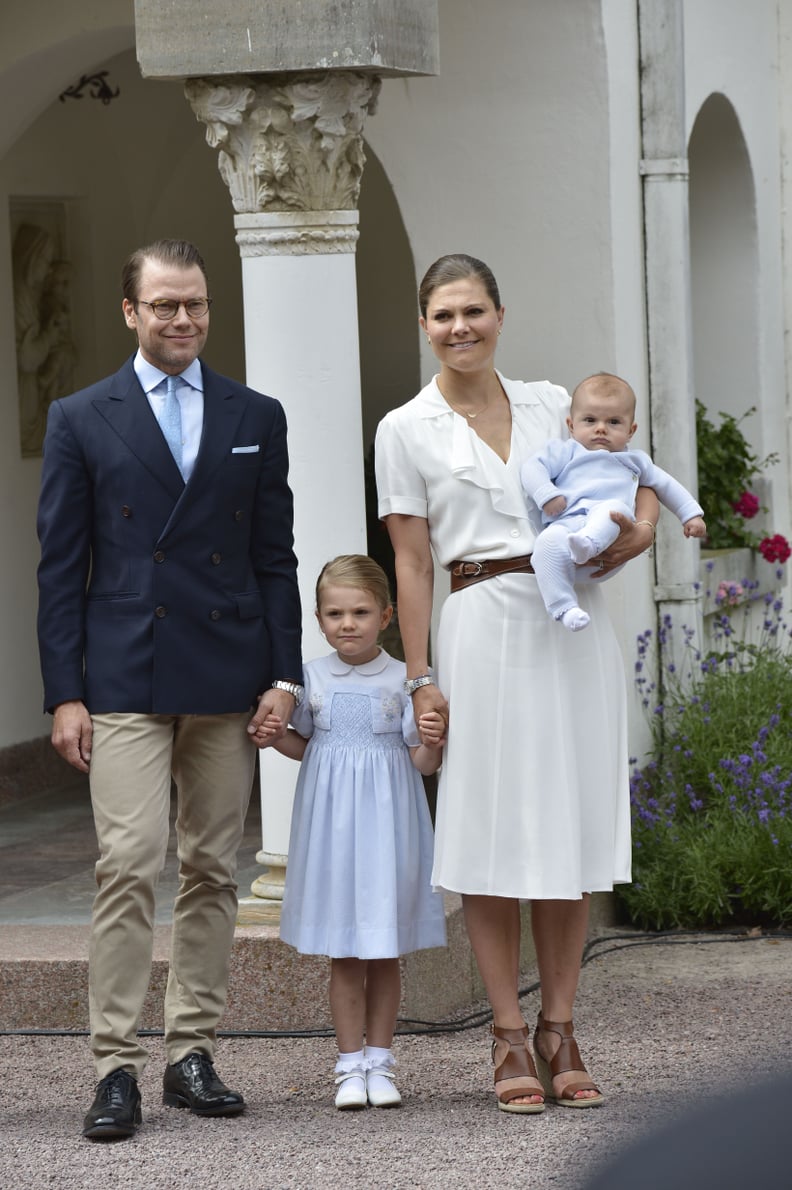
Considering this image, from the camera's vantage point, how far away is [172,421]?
3967 mm

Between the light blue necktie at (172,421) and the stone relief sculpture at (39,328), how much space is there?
4259mm

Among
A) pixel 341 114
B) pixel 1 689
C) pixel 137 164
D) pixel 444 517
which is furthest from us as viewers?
pixel 137 164

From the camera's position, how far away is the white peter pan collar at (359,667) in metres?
4.16

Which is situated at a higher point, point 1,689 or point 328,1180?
point 1,689

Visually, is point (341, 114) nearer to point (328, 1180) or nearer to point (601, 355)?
point (601, 355)

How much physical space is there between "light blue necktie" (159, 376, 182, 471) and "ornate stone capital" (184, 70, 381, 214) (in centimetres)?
141

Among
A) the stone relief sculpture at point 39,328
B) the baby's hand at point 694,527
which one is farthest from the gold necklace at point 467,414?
the stone relief sculpture at point 39,328

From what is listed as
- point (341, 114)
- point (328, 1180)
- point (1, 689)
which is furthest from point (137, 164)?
point (328, 1180)

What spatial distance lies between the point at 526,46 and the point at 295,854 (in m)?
3.64

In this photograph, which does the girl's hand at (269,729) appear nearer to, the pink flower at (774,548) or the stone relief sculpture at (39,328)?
the stone relief sculpture at (39,328)

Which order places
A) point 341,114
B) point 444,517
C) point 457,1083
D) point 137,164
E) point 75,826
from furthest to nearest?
point 137,164 < point 75,826 < point 341,114 < point 457,1083 < point 444,517

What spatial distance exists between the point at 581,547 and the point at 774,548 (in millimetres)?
4733

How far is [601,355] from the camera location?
665cm

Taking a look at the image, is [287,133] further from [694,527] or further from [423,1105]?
[423,1105]
